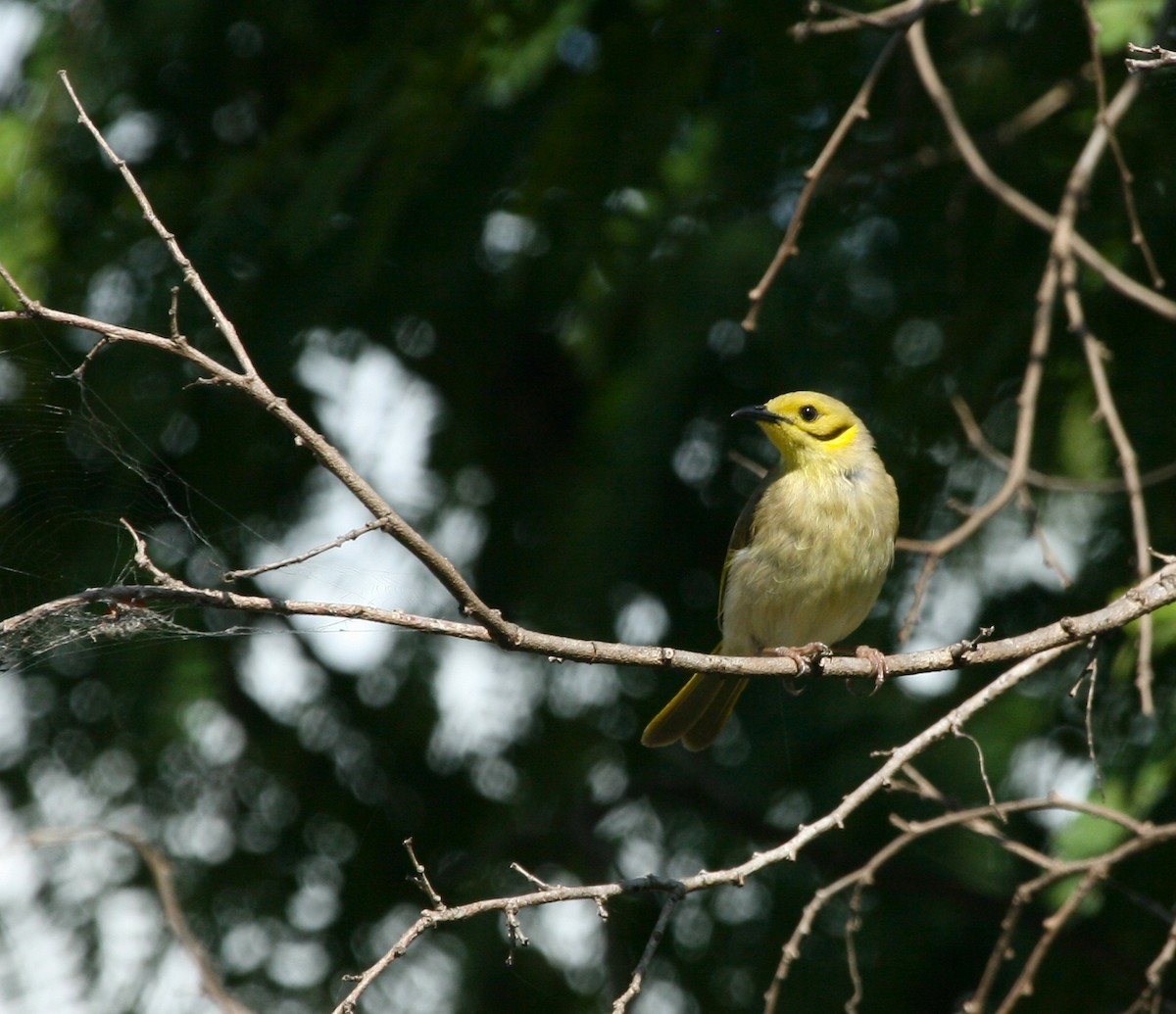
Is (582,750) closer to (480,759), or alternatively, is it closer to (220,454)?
(480,759)

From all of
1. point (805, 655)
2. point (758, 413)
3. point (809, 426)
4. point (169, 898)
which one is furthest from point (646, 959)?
point (809, 426)

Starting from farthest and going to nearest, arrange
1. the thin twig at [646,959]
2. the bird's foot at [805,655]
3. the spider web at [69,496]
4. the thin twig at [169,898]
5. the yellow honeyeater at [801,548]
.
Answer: the yellow honeyeater at [801,548] → the spider web at [69,496] → the bird's foot at [805,655] → the thin twig at [169,898] → the thin twig at [646,959]

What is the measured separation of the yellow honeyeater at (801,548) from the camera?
4270 millimetres

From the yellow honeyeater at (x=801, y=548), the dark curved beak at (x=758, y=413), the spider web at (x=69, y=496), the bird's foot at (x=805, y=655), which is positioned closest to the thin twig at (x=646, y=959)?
the bird's foot at (x=805, y=655)

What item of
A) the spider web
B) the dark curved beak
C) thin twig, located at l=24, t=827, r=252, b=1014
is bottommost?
thin twig, located at l=24, t=827, r=252, b=1014

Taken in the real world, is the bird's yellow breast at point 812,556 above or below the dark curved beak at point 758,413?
below

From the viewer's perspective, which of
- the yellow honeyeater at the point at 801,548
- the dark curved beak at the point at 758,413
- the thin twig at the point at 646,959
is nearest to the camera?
the thin twig at the point at 646,959

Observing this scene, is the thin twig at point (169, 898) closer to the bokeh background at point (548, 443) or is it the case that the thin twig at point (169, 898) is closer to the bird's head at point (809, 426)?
Answer: the bokeh background at point (548, 443)

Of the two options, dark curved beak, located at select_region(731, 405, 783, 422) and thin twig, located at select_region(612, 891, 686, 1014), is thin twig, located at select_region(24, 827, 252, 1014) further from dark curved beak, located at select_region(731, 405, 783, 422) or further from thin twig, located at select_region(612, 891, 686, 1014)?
dark curved beak, located at select_region(731, 405, 783, 422)

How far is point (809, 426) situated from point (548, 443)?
43.6 inches

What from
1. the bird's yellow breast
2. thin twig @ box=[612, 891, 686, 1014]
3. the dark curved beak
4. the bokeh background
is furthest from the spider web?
the bird's yellow breast

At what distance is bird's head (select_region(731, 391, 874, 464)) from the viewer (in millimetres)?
4199

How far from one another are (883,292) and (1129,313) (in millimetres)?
724

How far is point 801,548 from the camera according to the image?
14.4ft
